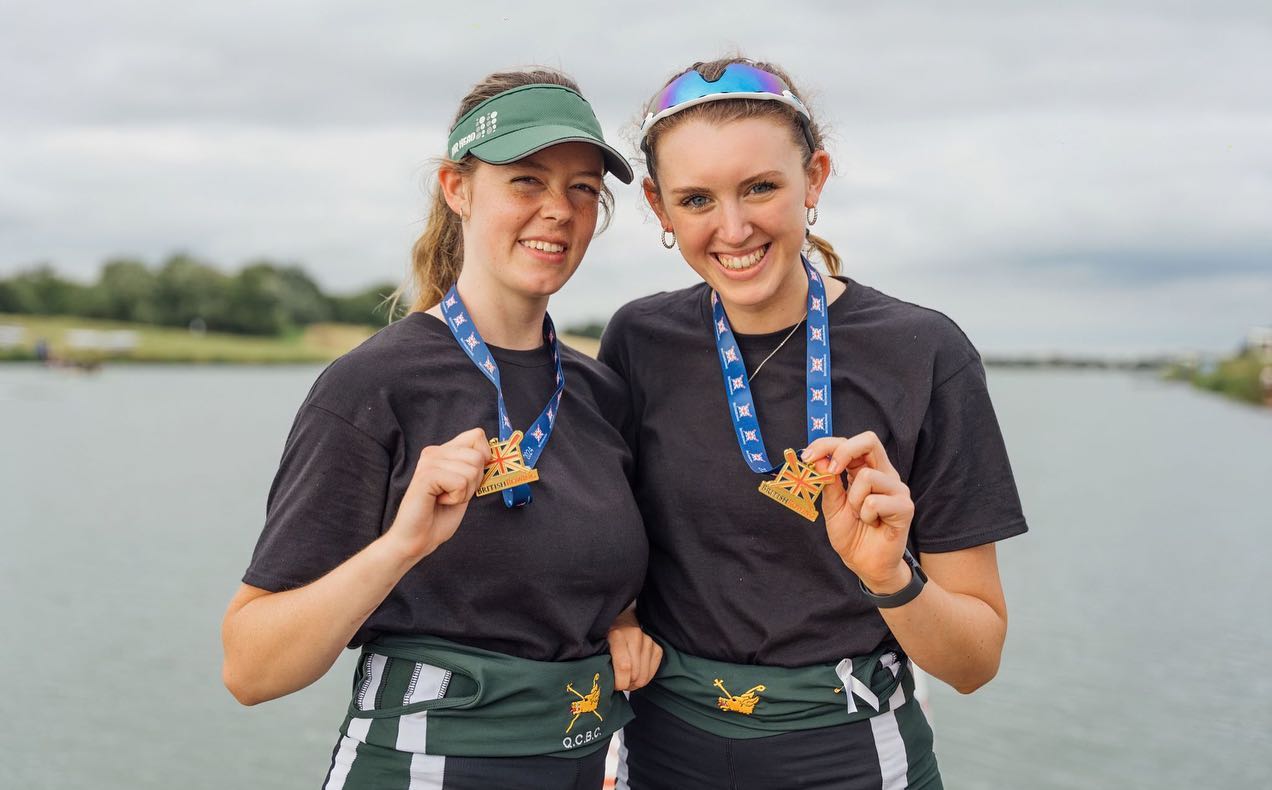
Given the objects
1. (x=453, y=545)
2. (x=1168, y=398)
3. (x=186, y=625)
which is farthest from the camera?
(x=1168, y=398)

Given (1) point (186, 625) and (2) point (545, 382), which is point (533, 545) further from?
(1) point (186, 625)

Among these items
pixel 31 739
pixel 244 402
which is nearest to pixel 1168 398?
pixel 244 402

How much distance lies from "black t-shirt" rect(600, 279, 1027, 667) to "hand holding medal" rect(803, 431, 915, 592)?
1.11 feet

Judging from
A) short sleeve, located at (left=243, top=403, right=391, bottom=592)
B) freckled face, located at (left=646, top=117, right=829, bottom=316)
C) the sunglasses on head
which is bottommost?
short sleeve, located at (left=243, top=403, right=391, bottom=592)

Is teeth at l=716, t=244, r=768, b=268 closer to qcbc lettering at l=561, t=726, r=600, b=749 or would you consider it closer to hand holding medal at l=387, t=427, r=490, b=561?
hand holding medal at l=387, t=427, r=490, b=561

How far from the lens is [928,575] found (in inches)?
114

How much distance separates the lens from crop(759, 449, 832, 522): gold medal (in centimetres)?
271

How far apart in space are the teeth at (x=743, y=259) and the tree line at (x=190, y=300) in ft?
261

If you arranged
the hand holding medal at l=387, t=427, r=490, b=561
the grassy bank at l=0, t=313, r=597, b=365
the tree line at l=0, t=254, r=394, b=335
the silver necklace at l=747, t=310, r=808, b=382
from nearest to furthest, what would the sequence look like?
the hand holding medal at l=387, t=427, r=490, b=561 < the silver necklace at l=747, t=310, r=808, b=382 < the grassy bank at l=0, t=313, r=597, b=365 < the tree line at l=0, t=254, r=394, b=335

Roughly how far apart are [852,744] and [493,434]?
1.22m

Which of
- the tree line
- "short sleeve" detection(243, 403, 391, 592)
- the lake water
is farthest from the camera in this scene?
the tree line

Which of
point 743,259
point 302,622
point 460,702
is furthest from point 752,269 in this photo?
point 302,622

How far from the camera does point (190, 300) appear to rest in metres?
83.9

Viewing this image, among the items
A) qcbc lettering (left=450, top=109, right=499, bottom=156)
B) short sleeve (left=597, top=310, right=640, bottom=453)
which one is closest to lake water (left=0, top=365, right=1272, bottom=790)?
short sleeve (left=597, top=310, right=640, bottom=453)
